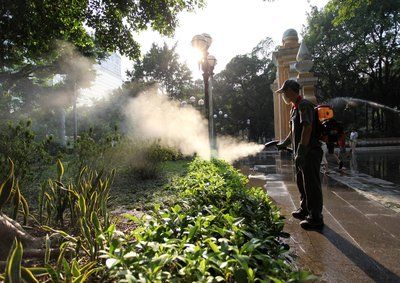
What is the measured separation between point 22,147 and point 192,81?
54.2 m

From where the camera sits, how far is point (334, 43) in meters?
38.0

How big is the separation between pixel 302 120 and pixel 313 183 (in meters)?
0.84

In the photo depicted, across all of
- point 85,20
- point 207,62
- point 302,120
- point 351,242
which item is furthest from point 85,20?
point 351,242

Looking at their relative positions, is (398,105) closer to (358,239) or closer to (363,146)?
(363,146)

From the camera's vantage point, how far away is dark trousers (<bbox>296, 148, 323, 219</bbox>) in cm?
418

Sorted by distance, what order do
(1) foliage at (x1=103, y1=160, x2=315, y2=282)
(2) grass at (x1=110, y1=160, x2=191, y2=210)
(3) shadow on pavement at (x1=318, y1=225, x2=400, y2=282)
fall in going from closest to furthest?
(1) foliage at (x1=103, y1=160, x2=315, y2=282)
(3) shadow on pavement at (x1=318, y1=225, x2=400, y2=282)
(2) grass at (x1=110, y1=160, x2=191, y2=210)

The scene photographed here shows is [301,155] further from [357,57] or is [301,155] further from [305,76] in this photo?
[357,57]

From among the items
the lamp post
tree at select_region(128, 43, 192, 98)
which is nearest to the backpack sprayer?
the lamp post

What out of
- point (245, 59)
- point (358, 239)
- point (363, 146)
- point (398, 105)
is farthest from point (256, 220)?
point (245, 59)

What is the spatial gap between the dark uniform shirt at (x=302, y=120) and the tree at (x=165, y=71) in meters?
52.4

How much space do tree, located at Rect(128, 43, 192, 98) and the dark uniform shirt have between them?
52355 millimetres

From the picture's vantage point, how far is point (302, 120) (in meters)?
4.10

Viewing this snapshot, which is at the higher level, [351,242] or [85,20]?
[85,20]

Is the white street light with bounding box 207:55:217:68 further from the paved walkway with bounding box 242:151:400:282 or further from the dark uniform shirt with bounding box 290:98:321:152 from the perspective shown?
the dark uniform shirt with bounding box 290:98:321:152
